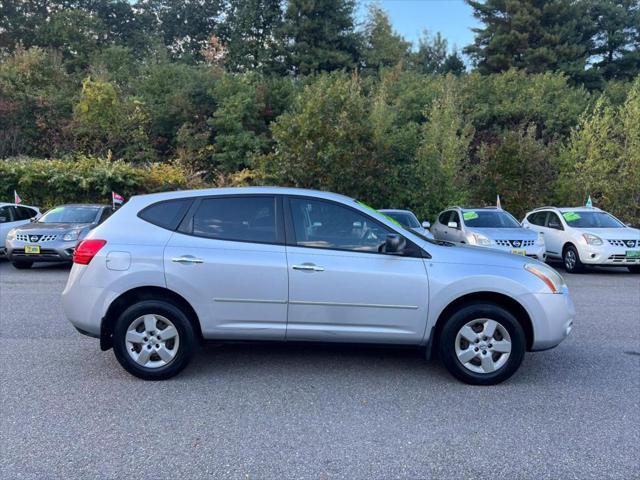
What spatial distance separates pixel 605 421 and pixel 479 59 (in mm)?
36699

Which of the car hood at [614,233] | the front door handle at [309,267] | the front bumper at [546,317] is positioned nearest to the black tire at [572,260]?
the car hood at [614,233]

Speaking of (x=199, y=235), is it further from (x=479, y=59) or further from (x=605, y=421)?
(x=479, y=59)

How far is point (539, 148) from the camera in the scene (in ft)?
70.0

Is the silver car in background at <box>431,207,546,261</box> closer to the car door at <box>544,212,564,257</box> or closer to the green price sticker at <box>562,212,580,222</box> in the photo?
the car door at <box>544,212,564,257</box>

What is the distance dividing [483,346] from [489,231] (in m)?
8.10

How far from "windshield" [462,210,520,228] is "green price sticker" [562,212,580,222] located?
1319 millimetres

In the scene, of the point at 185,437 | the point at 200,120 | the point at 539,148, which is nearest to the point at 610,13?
the point at 539,148

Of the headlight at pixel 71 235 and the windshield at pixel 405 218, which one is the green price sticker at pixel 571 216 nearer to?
the windshield at pixel 405 218

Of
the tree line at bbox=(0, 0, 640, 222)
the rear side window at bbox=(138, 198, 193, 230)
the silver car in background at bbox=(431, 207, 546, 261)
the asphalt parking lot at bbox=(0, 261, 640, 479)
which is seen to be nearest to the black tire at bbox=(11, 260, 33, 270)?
the asphalt parking lot at bbox=(0, 261, 640, 479)

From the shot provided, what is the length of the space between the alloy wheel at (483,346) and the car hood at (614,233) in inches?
350

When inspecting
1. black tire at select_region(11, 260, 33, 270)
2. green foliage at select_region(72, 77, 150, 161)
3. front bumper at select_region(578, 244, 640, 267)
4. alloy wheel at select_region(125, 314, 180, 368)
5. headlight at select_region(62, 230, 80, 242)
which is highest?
green foliage at select_region(72, 77, 150, 161)

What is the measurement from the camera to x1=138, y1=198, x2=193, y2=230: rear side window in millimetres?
4852

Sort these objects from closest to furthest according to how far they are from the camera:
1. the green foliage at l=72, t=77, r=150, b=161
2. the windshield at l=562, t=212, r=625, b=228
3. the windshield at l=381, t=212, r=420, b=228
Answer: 1. the windshield at l=562, t=212, r=625, b=228
2. the windshield at l=381, t=212, r=420, b=228
3. the green foliage at l=72, t=77, r=150, b=161

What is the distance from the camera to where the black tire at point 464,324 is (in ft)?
15.2
